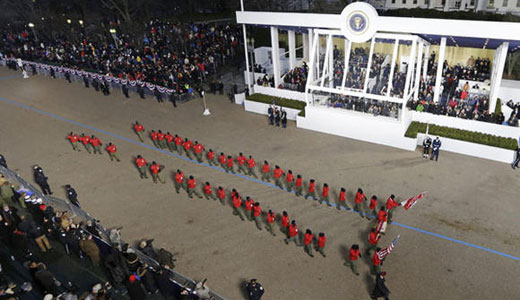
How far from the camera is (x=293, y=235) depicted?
12.5 m

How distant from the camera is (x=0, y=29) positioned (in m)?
51.9

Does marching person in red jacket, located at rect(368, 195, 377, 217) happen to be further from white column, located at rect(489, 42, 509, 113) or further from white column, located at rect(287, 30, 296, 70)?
white column, located at rect(287, 30, 296, 70)

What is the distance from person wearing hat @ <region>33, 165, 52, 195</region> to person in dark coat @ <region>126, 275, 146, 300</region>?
28.6ft

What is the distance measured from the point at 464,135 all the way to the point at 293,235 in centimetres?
1104

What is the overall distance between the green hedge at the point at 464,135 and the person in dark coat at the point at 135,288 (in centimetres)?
1436

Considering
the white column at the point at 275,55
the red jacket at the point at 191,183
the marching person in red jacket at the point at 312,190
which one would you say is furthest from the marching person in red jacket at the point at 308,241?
the white column at the point at 275,55

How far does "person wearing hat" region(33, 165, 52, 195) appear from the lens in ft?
52.6

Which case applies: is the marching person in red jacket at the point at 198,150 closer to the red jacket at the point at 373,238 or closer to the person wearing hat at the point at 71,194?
the person wearing hat at the point at 71,194

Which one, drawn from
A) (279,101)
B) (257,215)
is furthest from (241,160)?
(279,101)

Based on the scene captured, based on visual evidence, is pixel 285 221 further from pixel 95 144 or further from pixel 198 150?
pixel 95 144

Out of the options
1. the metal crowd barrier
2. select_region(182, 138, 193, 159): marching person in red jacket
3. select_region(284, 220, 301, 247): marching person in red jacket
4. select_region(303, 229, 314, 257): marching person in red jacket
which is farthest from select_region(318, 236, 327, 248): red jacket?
select_region(182, 138, 193, 159): marching person in red jacket

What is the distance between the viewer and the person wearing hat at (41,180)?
Result: 1605cm

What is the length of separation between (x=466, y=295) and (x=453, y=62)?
67.3 ft

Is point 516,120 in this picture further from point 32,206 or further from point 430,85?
point 32,206
